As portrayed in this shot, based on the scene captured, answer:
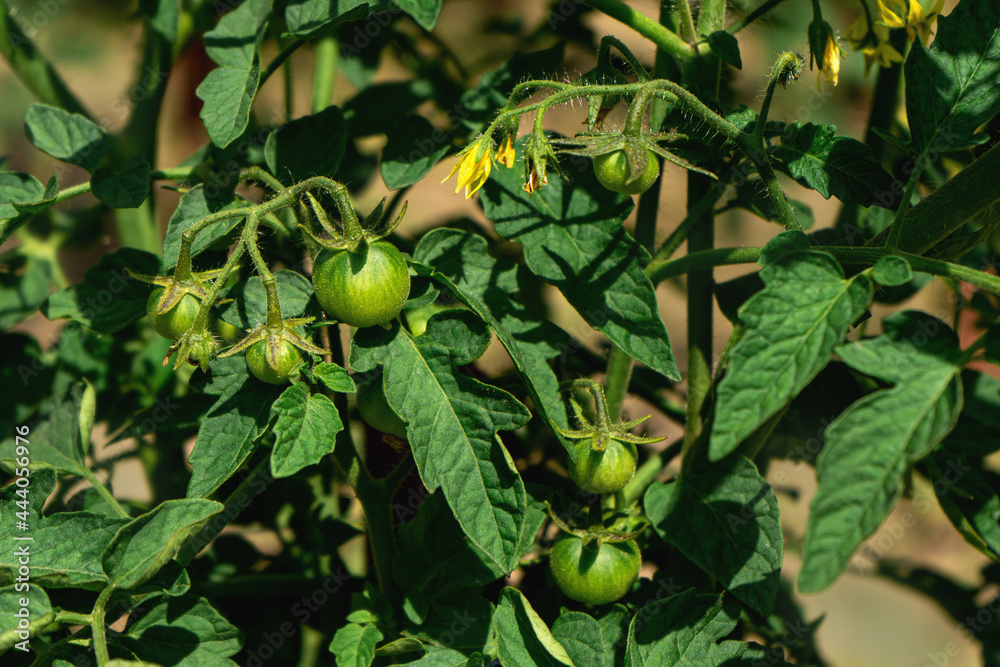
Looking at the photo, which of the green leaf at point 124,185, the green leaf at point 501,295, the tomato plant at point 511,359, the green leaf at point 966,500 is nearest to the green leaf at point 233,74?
the tomato plant at point 511,359

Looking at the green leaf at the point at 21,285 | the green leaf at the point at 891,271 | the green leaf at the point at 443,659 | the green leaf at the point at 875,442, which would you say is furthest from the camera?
the green leaf at the point at 21,285

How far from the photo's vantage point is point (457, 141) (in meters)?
1.07

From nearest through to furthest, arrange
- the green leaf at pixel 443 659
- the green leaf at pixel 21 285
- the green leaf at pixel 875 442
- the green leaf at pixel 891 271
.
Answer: the green leaf at pixel 875 442, the green leaf at pixel 891 271, the green leaf at pixel 443 659, the green leaf at pixel 21 285

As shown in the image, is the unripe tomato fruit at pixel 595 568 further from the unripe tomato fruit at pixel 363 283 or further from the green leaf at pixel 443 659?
the unripe tomato fruit at pixel 363 283

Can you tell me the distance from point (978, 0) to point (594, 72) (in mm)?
369

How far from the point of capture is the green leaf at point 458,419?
80cm

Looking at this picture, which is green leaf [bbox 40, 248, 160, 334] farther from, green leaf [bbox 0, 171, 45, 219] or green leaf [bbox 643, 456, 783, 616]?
green leaf [bbox 643, 456, 783, 616]

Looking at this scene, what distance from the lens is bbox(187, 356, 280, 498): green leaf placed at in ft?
2.64

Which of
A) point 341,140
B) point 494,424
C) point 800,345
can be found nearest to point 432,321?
point 494,424

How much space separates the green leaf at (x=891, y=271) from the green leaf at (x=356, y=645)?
657 millimetres

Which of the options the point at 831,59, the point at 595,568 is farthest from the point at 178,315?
the point at 831,59

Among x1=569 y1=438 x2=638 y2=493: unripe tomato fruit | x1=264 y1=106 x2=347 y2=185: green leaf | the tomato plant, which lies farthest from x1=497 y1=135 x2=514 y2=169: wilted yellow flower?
x1=569 y1=438 x2=638 y2=493: unripe tomato fruit

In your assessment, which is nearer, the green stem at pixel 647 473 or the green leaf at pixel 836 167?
the green leaf at pixel 836 167

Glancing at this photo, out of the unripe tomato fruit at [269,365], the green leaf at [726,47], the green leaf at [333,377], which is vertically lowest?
the green leaf at [333,377]
